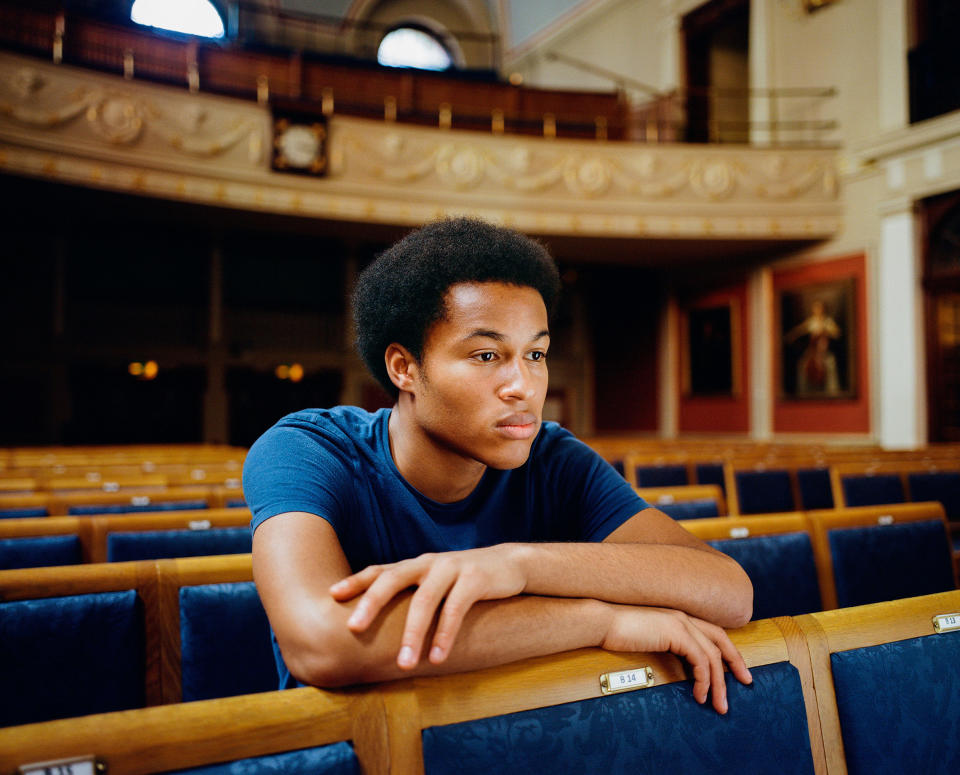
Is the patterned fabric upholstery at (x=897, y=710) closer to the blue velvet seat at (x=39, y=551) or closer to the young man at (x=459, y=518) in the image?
the young man at (x=459, y=518)

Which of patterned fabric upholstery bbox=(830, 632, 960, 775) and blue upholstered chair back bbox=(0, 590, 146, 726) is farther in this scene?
blue upholstered chair back bbox=(0, 590, 146, 726)

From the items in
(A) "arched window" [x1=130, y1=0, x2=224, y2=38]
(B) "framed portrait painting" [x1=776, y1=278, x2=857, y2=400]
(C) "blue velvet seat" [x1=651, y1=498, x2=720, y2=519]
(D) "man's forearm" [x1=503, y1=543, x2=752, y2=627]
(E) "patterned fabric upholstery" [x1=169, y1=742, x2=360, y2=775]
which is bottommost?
(E) "patterned fabric upholstery" [x1=169, y1=742, x2=360, y2=775]

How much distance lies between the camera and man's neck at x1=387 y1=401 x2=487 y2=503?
116 centimetres

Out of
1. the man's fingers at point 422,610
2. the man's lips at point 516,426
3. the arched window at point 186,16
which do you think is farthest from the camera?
the arched window at point 186,16

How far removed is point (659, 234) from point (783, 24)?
11.2 feet

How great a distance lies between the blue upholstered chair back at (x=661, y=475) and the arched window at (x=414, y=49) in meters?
12.6

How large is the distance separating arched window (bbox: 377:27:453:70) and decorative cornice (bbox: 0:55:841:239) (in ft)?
21.7

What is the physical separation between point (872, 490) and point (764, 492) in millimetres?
562

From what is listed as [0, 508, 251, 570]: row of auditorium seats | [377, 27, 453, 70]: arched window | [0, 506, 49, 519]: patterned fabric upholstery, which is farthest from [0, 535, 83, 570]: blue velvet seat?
[377, 27, 453, 70]: arched window

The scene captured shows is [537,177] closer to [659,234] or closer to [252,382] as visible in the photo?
[659,234]

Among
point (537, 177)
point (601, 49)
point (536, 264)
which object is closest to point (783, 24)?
point (601, 49)

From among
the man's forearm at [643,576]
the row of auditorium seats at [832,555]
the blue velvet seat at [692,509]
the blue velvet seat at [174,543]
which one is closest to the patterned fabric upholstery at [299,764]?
the man's forearm at [643,576]

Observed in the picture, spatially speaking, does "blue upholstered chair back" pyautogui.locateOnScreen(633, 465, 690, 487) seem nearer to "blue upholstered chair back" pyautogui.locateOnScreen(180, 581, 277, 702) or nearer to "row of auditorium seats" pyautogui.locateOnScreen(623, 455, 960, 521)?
"row of auditorium seats" pyautogui.locateOnScreen(623, 455, 960, 521)

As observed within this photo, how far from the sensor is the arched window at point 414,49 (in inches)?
575
